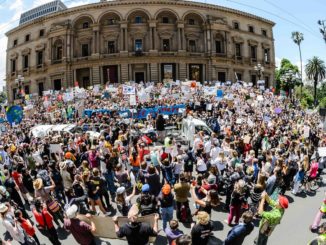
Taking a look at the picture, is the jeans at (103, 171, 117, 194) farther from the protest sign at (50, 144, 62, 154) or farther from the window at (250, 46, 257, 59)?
the window at (250, 46, 257, 59)

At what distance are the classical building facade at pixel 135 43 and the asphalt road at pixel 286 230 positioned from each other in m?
37.0

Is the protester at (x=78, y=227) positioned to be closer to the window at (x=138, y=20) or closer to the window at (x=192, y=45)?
the window at (x=138, y=20)

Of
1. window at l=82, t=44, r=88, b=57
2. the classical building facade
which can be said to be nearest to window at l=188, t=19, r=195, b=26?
the classical building facade

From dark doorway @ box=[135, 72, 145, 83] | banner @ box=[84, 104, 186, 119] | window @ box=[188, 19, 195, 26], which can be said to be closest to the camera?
banner @ box=[84, 104, 186, 119]

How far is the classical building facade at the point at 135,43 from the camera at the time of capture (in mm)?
46031

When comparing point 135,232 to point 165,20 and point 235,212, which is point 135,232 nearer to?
point 235,212

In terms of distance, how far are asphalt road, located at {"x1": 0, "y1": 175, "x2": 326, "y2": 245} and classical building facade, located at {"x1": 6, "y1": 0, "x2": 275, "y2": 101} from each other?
122 feet

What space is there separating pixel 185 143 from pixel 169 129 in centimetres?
341

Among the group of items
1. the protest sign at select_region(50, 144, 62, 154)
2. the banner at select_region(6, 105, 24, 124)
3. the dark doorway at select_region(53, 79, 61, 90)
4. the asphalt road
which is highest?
the dark doorway at select_region(53, 79, 61, 90)

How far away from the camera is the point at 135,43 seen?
155 feet

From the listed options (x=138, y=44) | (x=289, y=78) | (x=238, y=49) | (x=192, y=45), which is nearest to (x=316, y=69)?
(x=289, y=78)

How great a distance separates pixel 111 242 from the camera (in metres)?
8.21

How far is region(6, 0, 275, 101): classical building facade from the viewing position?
46031 millimetres

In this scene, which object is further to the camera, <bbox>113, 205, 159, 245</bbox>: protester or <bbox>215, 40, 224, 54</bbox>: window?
<bbox>215, 40, 224, 54</bbox>: window
